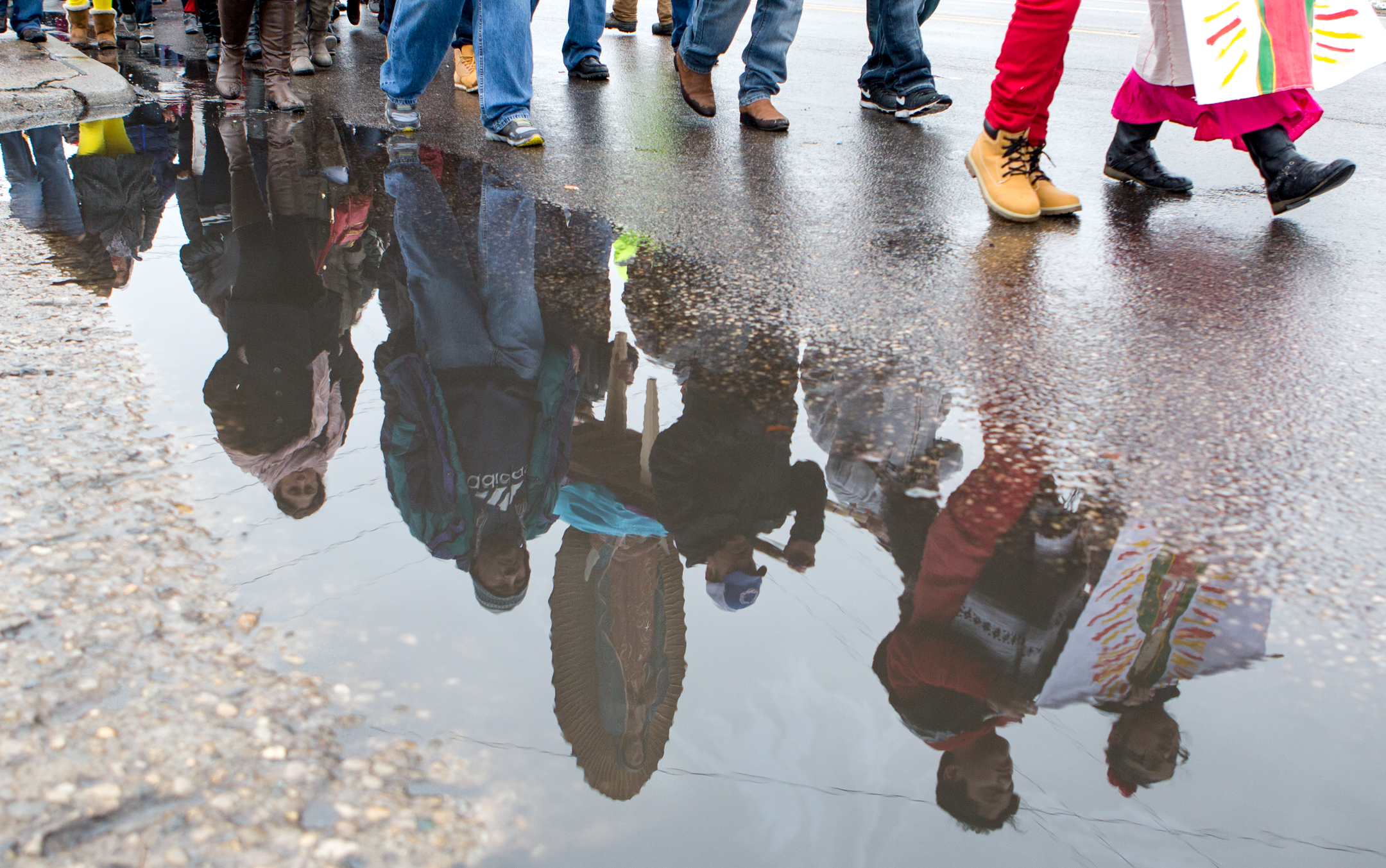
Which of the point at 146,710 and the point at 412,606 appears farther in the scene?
the point at 412,606

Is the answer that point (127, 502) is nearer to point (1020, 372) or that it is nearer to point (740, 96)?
point (1020, 372)

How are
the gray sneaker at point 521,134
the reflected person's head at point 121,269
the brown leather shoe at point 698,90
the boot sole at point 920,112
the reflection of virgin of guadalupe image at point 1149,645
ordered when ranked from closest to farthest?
the reflection of virgin of guadalupe image at point 1149,645
the reflected person's head at point 121,269
the gray sneaker at point 521,134
the brown leather shoe at point 698,90
the boot sole at point 920,112

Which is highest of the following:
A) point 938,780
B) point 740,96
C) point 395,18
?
point 938,780

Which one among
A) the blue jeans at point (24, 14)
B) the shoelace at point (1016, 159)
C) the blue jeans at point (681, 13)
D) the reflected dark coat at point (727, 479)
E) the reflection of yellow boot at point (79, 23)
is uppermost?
the reflected dark coat at point (727, 479)

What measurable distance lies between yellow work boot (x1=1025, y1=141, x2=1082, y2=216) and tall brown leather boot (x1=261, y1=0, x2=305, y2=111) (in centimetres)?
378

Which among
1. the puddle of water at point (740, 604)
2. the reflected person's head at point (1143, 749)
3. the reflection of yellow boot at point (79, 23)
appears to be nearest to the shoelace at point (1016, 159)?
the puddle of water at point (740, 604)

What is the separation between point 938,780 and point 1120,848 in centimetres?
21

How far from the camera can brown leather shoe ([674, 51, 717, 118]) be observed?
5.56 metres

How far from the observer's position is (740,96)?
544 centimetres

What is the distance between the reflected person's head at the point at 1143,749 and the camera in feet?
4.27

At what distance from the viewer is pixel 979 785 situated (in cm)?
128

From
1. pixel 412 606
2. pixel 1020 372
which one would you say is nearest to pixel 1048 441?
pixel 1020 372

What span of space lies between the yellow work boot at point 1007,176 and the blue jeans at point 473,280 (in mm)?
1654

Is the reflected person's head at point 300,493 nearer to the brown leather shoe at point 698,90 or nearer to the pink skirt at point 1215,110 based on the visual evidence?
the pink skirt at point 1215,110
